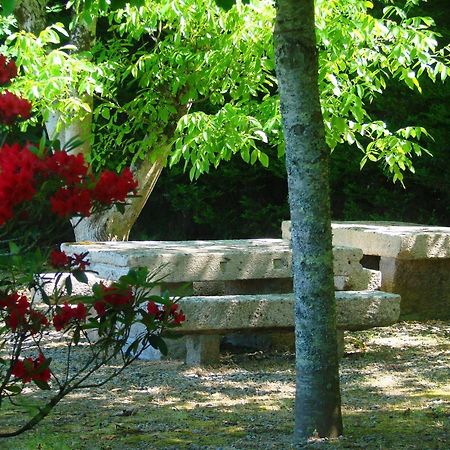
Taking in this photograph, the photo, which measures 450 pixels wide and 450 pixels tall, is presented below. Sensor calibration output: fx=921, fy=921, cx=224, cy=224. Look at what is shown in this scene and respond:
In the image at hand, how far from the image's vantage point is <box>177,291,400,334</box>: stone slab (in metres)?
6.23

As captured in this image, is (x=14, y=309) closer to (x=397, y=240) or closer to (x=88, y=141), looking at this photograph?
(x=397, y=240)

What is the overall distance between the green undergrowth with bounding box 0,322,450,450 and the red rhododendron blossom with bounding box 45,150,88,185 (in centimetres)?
188

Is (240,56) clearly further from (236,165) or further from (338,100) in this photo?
(236,165)

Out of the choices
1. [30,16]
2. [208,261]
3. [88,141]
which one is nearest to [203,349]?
[208,261]

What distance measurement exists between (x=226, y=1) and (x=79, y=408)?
2.76 meters

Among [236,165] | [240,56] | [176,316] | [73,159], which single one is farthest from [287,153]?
[236,165]

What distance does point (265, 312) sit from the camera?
6.39 meters

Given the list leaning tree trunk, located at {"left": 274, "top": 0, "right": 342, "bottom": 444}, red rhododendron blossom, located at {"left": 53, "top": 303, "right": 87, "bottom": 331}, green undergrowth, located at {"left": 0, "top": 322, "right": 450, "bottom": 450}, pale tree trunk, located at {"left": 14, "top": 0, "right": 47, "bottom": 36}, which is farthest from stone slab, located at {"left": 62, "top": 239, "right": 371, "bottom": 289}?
red rhododendron blossom, located at {"left": 53, "top": 303, "right": 87, "bottom": 331}

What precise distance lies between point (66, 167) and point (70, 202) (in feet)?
0.38

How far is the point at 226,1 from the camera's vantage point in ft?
12.5

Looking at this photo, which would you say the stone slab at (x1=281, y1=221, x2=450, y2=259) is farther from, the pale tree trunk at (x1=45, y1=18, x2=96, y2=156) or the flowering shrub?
the flowering shrub

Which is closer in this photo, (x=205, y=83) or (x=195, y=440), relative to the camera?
(x=195, y=440)

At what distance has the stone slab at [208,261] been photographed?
21.7 feet

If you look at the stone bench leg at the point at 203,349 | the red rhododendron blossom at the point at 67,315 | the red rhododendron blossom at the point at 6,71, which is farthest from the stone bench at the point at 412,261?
the red rhododendron blossom at the point at 6,71
